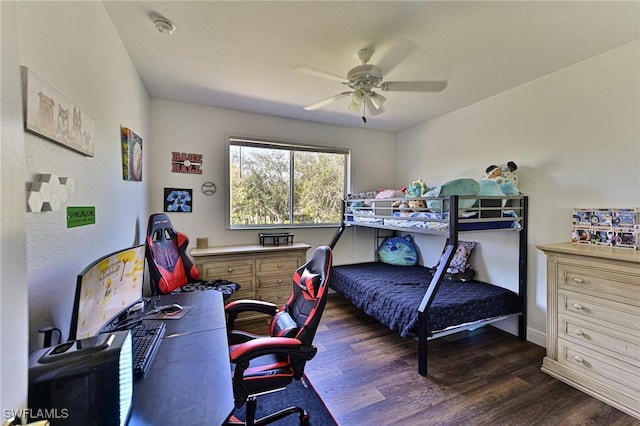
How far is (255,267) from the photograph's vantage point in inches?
123

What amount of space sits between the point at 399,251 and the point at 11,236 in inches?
153

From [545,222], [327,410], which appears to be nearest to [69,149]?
[327,410]

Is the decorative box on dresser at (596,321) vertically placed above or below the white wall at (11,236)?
below

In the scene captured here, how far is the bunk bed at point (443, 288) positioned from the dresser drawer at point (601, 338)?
558mm

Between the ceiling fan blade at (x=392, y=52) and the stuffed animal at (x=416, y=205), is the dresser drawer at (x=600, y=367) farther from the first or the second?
the ceiling fan blade at (x=392, y=52)

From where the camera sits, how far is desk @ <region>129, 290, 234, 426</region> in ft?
2.71

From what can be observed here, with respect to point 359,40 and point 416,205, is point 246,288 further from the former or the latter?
point 359,40

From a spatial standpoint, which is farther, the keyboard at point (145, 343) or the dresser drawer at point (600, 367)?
the dresser drawer at point (600, 367)

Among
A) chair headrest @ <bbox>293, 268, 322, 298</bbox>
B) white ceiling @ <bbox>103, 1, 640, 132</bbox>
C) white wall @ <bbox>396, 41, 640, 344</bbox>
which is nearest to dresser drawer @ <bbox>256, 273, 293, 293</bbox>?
chair headrest @ <bbox>293, 268, 322, 298</bbox>

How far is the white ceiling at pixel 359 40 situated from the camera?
5.31ft

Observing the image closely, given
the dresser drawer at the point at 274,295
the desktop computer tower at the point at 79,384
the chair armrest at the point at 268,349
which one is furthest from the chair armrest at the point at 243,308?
the dresser drawer at the point at 274,295

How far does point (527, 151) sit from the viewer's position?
2.65m

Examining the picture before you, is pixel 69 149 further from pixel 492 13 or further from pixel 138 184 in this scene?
pixel 492 13

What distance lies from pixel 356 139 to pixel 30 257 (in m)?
3.84
